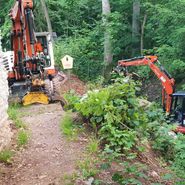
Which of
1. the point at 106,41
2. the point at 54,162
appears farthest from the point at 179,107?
the point at 106,41

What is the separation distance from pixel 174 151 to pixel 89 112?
1.62m

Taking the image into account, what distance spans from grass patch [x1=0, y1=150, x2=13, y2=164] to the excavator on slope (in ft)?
19.2

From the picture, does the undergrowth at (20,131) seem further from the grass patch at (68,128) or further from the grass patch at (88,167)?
the grass patch at (88,167)

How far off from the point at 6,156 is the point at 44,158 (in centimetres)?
60

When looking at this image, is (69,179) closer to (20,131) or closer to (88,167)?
(88,167)

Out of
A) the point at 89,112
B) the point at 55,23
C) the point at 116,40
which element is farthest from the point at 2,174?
the point at 55,23

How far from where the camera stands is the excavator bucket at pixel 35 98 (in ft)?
41.2

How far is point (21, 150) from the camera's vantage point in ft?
23.1

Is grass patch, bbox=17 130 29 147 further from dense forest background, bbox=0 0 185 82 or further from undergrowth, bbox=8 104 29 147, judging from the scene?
dense forest background, bbox=0 0 185 82

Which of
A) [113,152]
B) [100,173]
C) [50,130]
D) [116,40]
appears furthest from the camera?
[116,40]

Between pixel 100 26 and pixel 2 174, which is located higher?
pixel 100 26

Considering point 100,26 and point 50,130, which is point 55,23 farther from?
point 50,130

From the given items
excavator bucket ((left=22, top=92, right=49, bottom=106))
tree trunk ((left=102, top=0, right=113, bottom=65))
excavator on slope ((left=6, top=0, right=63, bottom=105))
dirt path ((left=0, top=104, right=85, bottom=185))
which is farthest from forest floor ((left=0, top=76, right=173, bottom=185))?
tree trunk ((left=102, top=0, right=113, bottom=65))

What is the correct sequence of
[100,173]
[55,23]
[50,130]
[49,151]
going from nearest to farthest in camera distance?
[100,173] → [49,151] → [50,130] → [55,23]
